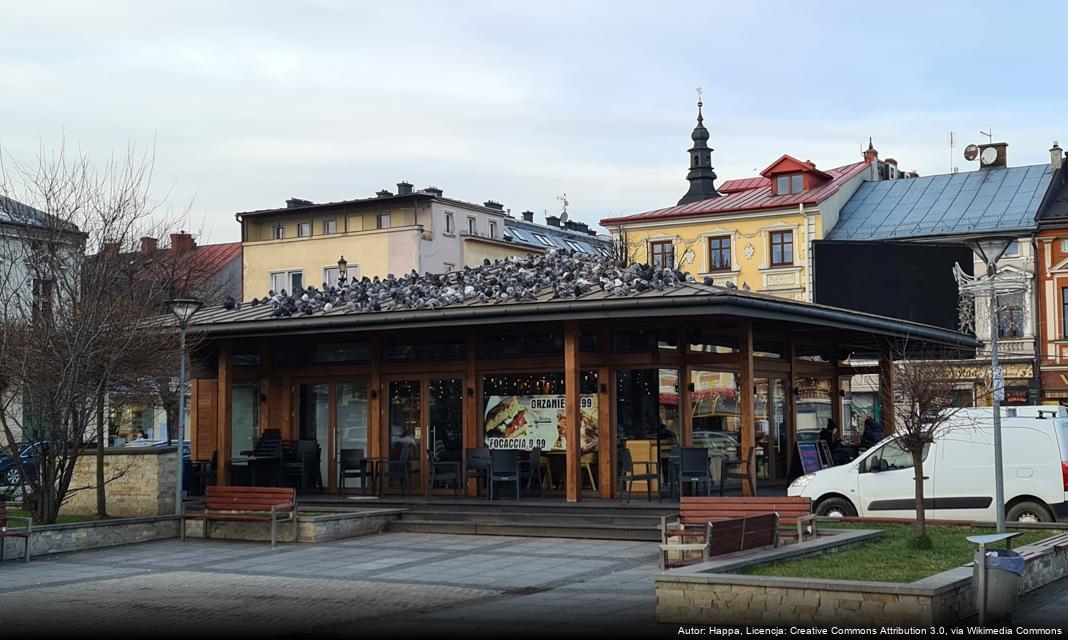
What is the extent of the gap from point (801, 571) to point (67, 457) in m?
11.9

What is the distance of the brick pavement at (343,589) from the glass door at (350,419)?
440 centimetres

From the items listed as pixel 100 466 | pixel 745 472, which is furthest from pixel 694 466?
pixel 100 466

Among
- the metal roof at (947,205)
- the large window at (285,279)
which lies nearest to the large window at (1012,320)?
the metal roof at (947,205)

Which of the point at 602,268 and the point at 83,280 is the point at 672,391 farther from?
the point at 83,280

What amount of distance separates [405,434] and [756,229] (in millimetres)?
31914

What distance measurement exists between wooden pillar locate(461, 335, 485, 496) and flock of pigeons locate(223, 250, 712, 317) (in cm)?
110

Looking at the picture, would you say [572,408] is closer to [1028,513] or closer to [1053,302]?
[1028,513]

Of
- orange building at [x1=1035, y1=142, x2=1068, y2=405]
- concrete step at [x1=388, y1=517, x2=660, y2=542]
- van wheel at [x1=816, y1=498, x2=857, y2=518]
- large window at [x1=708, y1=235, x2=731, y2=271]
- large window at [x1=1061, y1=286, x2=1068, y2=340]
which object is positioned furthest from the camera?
large window at [x1=708, y1=235, x2=731, y2=271]

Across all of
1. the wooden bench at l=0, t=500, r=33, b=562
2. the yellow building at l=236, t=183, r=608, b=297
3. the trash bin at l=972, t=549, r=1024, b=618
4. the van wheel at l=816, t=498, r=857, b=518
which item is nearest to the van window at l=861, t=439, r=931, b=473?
the van wheel at l=816, t=498, r=857, b=518

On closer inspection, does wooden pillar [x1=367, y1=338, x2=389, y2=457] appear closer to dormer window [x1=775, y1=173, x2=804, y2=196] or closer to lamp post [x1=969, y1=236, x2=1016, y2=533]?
lamp post [x1=969, y1=236, x2=1016, y2=533]

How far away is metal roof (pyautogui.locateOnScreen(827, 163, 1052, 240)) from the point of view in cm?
4834

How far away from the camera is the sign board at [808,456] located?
22.2 m

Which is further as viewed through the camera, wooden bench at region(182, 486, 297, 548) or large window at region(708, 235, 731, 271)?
large window at region(708, 235, 731, 271)

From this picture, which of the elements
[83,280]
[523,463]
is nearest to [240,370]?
[83,280]
